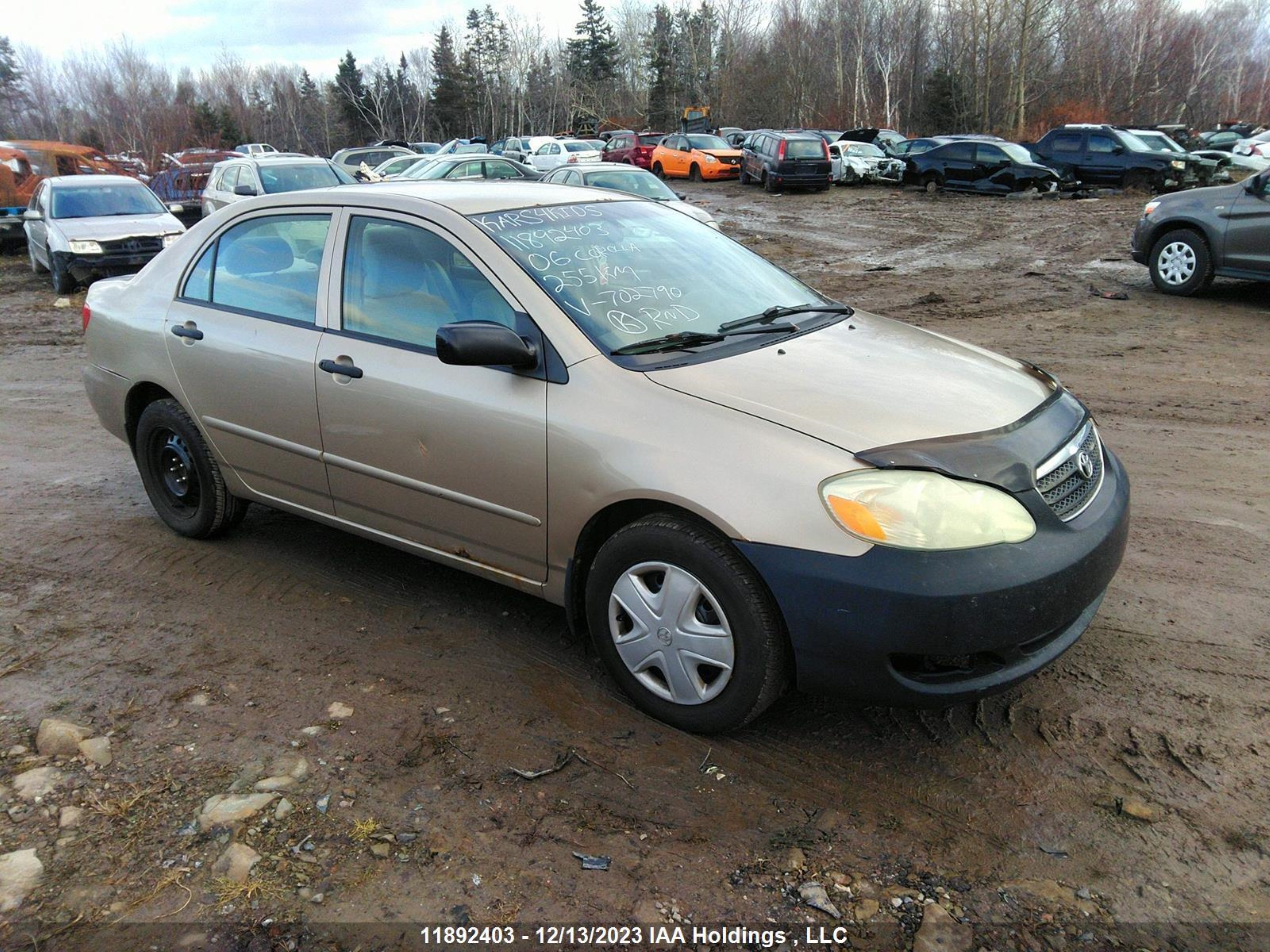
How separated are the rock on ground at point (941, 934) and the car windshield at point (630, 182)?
12.9 m

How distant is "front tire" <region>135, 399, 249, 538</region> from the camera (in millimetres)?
4664

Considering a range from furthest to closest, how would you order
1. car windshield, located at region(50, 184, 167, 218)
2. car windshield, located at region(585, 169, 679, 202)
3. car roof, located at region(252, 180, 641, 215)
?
car windshield, located at region(585, 169, 679, 202) < car windshield, located at region(50, 184, 167, 218) < car roof, located at region(252, 180, 641, 215)

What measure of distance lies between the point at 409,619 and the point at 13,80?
7629cm

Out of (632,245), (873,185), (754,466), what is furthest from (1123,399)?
(873,185)

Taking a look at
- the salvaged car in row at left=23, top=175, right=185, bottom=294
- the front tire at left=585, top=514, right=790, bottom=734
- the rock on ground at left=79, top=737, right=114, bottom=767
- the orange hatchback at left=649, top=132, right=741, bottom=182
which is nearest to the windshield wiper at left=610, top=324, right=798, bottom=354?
the front tire at left=585, top=514, right=790, bottom=734

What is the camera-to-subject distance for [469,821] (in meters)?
2.82

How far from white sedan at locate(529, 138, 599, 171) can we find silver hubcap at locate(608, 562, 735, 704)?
92.1 feet

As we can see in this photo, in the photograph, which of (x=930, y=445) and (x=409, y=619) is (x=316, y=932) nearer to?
(x=409, y=619)

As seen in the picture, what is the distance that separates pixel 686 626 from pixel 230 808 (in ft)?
4.88

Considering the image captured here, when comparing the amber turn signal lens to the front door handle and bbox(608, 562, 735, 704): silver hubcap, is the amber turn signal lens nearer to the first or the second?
bbox(608, 562, 735, 704): silver hubcap

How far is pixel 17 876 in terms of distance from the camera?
8.64 feet

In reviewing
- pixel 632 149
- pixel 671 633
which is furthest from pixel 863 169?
pixel 671 633

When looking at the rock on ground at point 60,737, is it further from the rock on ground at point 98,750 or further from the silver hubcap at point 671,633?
the silver hubcap at point 671,633

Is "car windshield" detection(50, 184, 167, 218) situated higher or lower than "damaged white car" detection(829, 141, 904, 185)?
lower
